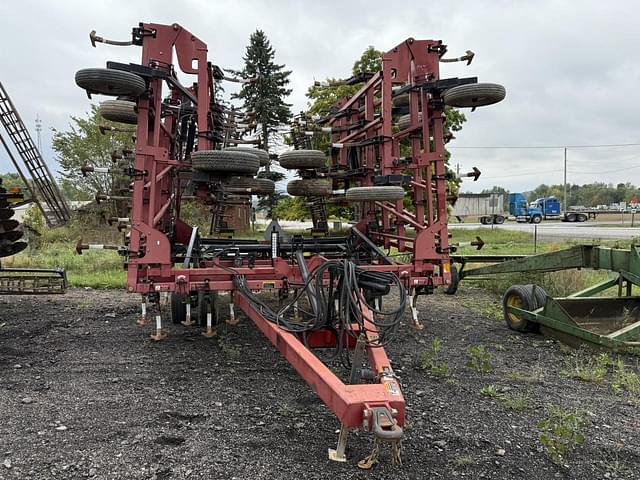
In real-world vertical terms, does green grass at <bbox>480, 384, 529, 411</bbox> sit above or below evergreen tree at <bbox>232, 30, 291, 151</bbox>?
below

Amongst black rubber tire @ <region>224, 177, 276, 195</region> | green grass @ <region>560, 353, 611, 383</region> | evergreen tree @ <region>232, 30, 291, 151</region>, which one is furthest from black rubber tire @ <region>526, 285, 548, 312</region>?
evergreen tree @ <region>232, 30, 291, 151</region>

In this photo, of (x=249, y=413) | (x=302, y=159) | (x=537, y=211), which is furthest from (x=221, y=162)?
(x=537, y=211)

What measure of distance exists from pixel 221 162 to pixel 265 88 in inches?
1063

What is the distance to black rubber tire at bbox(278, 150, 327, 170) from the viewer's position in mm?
7172

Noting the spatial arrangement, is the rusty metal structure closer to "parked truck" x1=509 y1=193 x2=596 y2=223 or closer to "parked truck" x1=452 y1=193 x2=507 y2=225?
"parked truck" x1=509 y1=193 x2=596 y2=223

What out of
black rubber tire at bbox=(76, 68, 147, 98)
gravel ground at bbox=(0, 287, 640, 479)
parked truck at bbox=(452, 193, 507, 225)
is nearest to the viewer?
gravel ground at bbox=(0, 287, 640, 479)

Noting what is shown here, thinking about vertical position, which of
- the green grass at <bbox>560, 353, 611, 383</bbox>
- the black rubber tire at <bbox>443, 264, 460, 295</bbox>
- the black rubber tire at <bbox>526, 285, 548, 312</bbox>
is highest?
the black rubber tire at <bbox>526, 285, 548, 312</bbox>

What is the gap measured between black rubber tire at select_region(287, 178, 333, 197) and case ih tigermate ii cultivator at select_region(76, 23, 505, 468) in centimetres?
2

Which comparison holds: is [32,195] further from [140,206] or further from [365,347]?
[365,347]

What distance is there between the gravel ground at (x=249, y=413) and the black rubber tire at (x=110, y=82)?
2.62 metres

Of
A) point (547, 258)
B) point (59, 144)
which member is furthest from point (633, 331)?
point (59, 144)

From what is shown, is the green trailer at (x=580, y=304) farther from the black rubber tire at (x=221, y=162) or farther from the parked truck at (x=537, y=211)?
the parked truck at (x=537, y=211)

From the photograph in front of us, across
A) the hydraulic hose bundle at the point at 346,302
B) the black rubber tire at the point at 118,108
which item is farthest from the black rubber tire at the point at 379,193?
the black rubber tire at the point at 118,108

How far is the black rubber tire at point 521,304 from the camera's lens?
5898 millimetres
